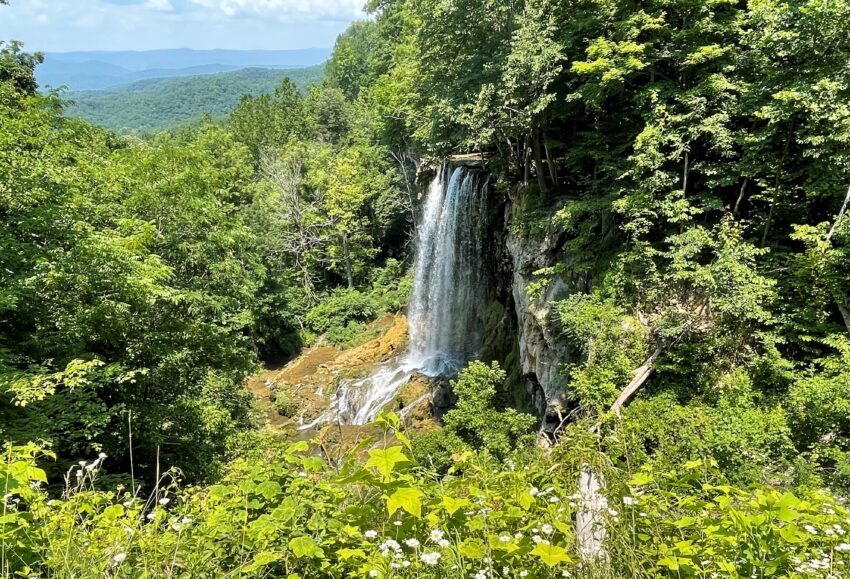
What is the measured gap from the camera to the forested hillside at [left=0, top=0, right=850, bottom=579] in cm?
200

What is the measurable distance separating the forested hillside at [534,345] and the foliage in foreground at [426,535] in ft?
0.06

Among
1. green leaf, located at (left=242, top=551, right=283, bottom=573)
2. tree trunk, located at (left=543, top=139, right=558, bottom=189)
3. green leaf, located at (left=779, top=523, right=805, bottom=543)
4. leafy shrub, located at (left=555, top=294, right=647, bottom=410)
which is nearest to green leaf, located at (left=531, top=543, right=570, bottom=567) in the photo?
green leaf, located at (left=779, top=523, right=805, bottom=543)

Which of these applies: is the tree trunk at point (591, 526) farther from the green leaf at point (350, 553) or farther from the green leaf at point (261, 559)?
the green leaf at point (261, 559)

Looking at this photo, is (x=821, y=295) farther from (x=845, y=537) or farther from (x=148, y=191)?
(x=148, y=191)

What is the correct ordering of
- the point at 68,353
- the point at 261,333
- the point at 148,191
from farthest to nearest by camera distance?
1. the point at 261,333
2. the point at 148,191
3. the point at 68,353

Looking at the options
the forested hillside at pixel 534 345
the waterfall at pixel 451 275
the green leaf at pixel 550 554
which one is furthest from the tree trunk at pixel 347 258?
the green leaf at pixel 550 554

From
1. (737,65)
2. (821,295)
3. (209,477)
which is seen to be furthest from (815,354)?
(209,477)

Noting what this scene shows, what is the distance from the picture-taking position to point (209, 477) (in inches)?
408

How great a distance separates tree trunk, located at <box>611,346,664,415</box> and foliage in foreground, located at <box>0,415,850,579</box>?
22.2 ft

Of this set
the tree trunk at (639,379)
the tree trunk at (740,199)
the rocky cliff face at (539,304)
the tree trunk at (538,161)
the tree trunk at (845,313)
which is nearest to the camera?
the tree trunk at (845,313)

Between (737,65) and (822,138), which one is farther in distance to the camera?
(737,65)

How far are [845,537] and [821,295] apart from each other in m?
7.23

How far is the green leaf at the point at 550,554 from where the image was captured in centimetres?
164

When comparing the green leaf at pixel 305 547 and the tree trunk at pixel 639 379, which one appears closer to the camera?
the green leaf at pixel 305 547
